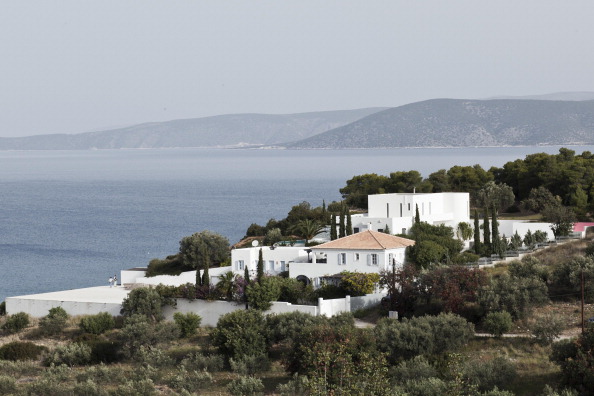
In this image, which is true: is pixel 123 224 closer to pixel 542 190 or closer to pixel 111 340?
pixel 542 190

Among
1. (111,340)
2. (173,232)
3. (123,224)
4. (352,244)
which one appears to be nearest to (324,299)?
(352,244)

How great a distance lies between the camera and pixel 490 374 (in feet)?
87.4

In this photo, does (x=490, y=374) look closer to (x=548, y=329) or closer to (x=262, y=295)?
(x=548, y=329)

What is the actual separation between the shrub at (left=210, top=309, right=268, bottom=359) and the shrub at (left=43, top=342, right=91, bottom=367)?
15.4 ft

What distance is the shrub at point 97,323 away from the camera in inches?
1501

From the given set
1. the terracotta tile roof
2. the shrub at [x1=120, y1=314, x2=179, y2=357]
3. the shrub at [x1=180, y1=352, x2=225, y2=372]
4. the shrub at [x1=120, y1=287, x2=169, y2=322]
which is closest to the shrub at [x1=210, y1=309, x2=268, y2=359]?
the shrub at [x1=180, y1=352, x2=225, y2=372]

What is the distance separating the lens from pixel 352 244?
138 feet

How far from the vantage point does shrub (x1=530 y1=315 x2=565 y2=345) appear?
99.5ft

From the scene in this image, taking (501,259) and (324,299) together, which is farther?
(501,259)

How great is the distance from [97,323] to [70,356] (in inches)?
159

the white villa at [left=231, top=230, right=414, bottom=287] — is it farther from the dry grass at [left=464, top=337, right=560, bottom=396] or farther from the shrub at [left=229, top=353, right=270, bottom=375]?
the dry grass at [left=464, top=337, right=560, bottom=396]

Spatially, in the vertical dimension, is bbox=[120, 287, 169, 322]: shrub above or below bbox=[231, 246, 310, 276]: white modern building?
below

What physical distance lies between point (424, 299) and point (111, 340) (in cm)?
1251

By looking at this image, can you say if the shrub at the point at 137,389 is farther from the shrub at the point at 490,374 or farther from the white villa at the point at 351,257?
the white villa at the point at 351,257
